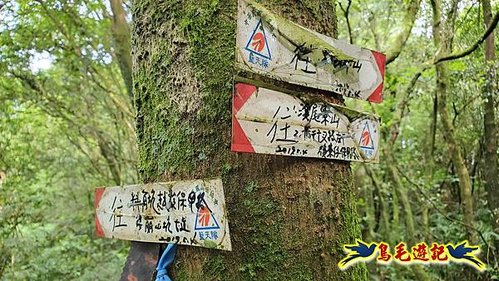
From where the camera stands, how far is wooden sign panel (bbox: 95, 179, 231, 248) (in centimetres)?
103

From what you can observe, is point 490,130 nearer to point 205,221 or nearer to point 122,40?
point 122,40

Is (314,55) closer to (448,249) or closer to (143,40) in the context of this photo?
(143,40)

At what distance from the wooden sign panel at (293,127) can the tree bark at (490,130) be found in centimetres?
320

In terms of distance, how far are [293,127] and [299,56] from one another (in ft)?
0.56

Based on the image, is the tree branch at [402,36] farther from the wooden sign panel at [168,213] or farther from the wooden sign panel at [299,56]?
the wooden sign panel at [168,213]

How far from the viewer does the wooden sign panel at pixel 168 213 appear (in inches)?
40.5

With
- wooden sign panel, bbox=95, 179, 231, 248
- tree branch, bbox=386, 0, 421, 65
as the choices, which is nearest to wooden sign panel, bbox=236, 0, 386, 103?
wooden sign panel, bbox=95, 179, 231, 248

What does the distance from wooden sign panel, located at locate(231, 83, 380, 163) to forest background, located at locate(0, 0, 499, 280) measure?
7.98 ft

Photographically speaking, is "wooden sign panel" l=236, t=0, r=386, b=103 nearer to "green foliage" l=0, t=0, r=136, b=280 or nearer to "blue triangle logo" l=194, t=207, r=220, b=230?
"blue triangle logo" l=194, t=207, r=220, b=230

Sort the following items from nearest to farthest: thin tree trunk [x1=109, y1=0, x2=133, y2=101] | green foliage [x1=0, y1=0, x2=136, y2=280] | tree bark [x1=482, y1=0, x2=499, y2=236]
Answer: tree bark [x1=482, y1=0, x2=499, y2=236] < thin tree trunk [x1=109, y1=0, x2=133, y2=101] < green foliage [x1=0, y1=0, x2=136, y2=280]

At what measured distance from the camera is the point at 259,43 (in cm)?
104

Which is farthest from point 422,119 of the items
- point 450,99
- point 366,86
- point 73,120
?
point 366,86

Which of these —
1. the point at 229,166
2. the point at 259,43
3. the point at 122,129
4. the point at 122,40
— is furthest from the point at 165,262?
the point at 122,129

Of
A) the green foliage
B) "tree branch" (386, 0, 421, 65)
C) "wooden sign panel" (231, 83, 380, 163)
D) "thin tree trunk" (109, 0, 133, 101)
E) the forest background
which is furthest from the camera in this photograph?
the green foliage
